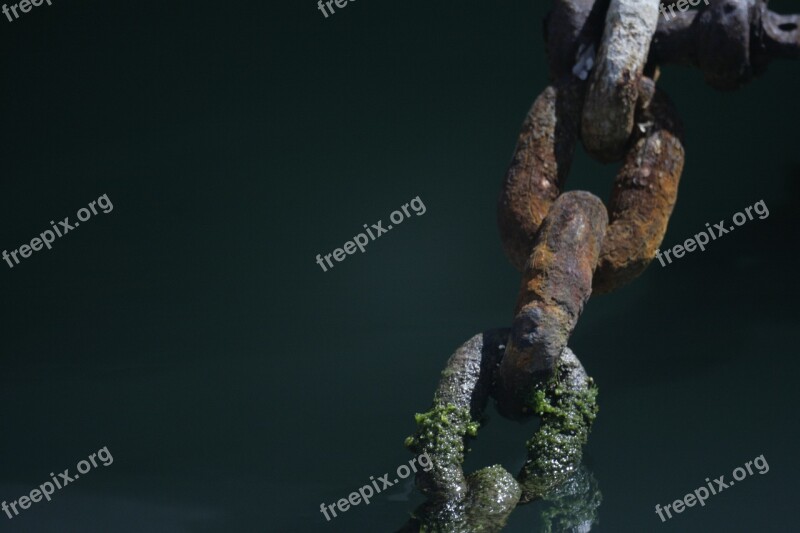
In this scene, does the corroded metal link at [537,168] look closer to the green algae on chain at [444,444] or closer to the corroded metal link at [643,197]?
the corroded metal link at [643,197]

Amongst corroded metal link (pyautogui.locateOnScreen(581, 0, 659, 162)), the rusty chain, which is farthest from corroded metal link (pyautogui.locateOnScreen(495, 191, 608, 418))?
corroded metal link (pyautogui.locateOnScreen(581, 0, 659, 162))

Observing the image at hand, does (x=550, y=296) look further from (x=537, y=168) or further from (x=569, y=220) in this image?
(x=537, y=168)

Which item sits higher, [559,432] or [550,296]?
[550,296]

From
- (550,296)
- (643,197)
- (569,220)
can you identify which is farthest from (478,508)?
(643,197)

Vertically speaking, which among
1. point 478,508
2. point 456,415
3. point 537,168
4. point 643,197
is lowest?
point 478,508

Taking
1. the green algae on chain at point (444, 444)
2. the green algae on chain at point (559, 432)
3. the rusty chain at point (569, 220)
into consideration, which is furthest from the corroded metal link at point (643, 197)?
the green algae on chain at point (444, 444)

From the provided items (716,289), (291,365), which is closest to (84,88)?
(291,365)
